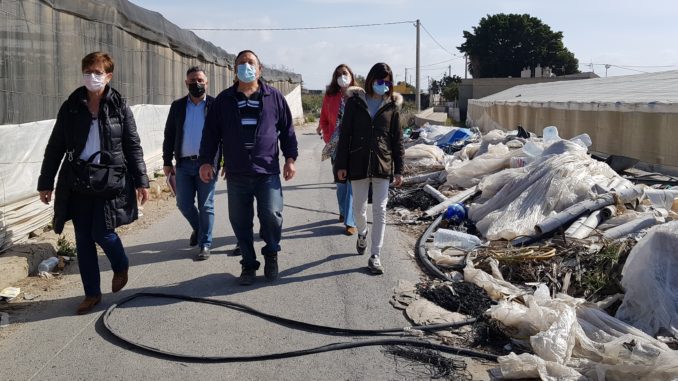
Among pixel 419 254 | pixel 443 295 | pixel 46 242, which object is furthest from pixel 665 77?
pixel 46 242

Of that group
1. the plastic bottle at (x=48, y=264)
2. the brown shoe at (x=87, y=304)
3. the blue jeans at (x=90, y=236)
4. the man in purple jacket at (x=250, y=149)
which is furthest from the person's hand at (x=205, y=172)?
the plastic bottle at (x=48, y=264)

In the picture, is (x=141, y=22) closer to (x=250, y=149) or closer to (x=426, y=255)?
(x=250, y=149)

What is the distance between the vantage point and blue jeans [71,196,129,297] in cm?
522

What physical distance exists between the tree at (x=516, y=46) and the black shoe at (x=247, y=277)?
66095mm

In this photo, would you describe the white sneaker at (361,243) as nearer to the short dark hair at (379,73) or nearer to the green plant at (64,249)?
the short dark hair at (379,73)

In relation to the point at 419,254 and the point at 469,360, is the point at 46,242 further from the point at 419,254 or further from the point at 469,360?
the point at 469,360

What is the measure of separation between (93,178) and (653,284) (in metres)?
4.16

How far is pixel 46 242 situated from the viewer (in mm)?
6797

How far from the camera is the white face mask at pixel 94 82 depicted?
5109 millimetres

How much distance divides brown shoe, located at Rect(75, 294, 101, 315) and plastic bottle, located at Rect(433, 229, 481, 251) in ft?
11.3

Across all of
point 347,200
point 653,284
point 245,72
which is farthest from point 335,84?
point 653,284

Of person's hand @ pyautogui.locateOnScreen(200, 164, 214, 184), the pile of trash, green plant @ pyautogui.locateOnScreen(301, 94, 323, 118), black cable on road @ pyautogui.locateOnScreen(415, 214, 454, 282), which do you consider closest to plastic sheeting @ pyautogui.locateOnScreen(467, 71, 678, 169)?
the pile of trash

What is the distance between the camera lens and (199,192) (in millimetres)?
6965

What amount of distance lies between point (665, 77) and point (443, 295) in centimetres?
1520
